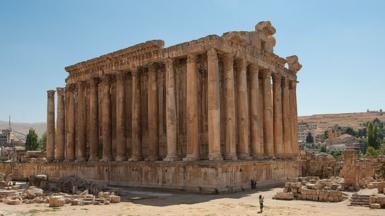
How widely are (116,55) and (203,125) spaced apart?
10294 mm

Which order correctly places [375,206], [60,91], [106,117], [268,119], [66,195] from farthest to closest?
[60,91], [106,117], [268,119], [66,195], [375,206]

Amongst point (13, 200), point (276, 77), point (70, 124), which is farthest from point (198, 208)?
point (70, 124)

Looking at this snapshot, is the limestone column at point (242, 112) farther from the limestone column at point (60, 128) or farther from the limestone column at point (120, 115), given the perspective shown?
the limestone column at point (60, 128)

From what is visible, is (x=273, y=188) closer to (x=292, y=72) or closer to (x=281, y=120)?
(x=281, y=120)

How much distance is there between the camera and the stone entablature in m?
28.1

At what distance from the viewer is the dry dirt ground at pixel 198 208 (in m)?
18.2

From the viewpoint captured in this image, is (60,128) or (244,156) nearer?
(244,156)

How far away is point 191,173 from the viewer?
26.4m

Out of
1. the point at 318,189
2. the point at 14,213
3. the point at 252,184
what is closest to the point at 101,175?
the point at 252,184

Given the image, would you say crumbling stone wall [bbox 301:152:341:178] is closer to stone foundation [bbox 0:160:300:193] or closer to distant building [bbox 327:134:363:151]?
stone foundation [bbox 0:160:300:193]

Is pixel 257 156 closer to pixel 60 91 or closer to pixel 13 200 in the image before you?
pixel 13 200

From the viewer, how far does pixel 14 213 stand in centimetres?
1852

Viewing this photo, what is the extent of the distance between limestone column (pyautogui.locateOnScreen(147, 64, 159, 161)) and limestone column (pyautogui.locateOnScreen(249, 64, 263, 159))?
7219 mm

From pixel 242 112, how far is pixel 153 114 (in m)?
6.66
